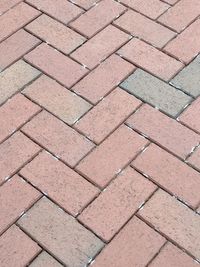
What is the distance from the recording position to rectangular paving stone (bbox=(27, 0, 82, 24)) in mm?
2961

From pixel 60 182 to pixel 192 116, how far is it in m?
0.81

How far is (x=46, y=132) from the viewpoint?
2.43 metres

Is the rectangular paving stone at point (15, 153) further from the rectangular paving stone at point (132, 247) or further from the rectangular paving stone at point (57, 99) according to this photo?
the rectangular paving stone at point (132, 247)

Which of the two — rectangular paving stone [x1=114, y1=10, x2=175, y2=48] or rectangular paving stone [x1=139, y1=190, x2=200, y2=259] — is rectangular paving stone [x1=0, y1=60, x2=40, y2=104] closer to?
rectangular paving stone [x1=114, y1=10, x2=175, y2=48]

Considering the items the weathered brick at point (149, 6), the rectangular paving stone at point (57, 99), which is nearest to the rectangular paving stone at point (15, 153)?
the rectangular paving stone at point (57, 99)

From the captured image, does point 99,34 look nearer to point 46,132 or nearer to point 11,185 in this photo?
point 46,132

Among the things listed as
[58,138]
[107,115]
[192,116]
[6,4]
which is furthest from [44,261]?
[6,4]

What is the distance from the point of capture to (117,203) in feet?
7.10

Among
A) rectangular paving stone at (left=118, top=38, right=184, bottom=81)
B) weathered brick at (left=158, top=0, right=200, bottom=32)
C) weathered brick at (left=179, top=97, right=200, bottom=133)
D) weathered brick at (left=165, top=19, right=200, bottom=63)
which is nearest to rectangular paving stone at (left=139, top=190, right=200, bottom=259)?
weathered brick at (left=179, top=97, right=200, bottom=133)

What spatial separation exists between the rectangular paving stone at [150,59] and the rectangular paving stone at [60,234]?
103 cm

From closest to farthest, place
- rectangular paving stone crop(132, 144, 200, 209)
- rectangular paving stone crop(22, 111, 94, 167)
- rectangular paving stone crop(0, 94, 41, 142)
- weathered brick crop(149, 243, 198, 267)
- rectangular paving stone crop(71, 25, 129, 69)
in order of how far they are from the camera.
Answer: weathered brick crop(149, 243, 198, 267), rectangular paving stone crop(132, 144, 200, 209), rectangular paving stone crop(22, 111, 94, 167), rectangular paving stone crop(0, 94, 41, 142), rectangular paving stone crop(71, 25, 129, 69)

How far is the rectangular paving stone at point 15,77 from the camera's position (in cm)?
259

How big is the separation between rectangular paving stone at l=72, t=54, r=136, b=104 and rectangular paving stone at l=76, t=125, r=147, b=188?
28 cm

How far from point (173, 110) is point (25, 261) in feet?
3.68
